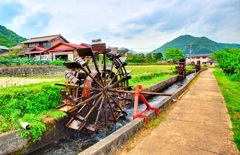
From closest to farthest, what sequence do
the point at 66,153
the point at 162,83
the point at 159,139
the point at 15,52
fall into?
the point at 159,139 < the point at 66,153 < the point at 162,83 < the point at 15,52

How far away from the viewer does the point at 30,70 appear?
17953 millimetres

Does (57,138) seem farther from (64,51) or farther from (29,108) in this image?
(64,51)

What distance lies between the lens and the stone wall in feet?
51.6

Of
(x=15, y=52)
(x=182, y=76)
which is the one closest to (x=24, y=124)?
(x=182, y=76)

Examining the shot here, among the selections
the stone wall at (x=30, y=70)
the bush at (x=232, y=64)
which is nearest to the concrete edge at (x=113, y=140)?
the stone wall at (x=30, y=70)

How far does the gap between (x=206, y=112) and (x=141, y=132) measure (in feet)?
9.68

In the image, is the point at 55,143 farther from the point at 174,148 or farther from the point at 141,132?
the point at 174,148

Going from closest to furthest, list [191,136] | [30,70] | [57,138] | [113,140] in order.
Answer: [113,140] < [191,136] < [57,138] < [30,70]

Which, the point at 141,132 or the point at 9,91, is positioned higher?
the point at 9,91

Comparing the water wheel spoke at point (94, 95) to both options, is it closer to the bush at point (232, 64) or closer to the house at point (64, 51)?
the bush at point (232, 64)

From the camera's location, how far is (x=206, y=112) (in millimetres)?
6492

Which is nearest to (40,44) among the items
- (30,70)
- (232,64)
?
(30,70)

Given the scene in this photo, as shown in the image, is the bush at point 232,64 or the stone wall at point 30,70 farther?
the bush at point 232,64

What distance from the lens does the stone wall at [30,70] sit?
15.7 metres
